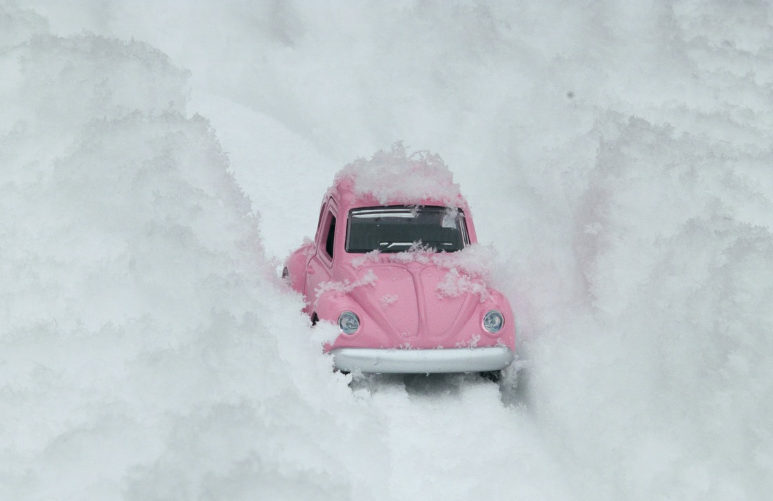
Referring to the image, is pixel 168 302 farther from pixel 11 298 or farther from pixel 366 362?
pixel 366 362

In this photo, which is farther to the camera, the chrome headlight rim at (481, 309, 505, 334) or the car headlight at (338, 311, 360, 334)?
the chrome headlight rim at (481, 309, 505, 334)

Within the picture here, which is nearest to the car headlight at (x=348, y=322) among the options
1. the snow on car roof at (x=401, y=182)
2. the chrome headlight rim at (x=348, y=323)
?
the chrome headlight rim at (x=348, y=323)

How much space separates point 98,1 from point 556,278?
13.2m

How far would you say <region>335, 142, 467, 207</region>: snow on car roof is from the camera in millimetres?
6836

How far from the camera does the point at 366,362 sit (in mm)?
5699

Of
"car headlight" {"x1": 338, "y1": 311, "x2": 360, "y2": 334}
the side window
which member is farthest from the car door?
"car headlight" {"x1": 338, "y1": 311, "x2": 360, "y2": 334}

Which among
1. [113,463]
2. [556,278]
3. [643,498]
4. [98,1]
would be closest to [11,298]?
[113,463]

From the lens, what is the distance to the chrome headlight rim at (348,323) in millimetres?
5855

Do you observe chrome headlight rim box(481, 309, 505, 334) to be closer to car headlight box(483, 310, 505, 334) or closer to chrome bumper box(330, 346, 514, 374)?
car headlight box(483, 310, 505, 334)

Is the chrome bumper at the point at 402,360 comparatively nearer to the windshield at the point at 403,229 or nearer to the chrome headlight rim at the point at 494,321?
the chrome headlight rim at the point at 494,321

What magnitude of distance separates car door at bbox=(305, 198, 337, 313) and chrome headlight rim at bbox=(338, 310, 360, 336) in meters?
0.65

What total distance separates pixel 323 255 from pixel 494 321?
1.77m

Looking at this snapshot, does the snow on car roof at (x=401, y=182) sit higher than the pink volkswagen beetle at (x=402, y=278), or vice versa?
the snow on car roof at (x=401, y=182)

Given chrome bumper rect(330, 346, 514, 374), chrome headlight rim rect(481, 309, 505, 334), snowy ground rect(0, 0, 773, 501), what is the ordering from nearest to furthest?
1. snowy ground rect(0, 0, 773, 501)
2. chrome bumper rect(330, 346, 514, 374)
3. chrome headlight rim rect(481, 309, 505, 334)
